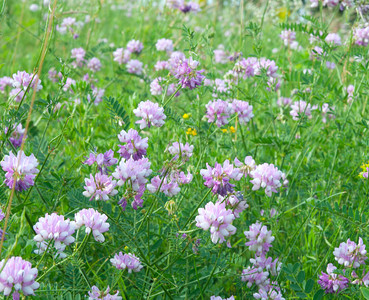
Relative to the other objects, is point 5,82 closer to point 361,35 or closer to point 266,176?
point 266,176

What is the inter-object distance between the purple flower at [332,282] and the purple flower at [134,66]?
1.94 metres

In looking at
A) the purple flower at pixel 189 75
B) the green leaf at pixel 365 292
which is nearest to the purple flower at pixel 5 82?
the purple flower at pixel 189 75

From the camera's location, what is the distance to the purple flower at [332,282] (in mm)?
1591

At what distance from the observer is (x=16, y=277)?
3.49 ft

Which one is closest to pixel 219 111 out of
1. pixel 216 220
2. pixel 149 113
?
pixel 149 113

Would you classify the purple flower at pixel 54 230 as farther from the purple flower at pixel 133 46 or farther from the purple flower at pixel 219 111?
the purple flower at pixel 133 46

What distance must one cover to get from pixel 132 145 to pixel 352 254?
0.87 metres

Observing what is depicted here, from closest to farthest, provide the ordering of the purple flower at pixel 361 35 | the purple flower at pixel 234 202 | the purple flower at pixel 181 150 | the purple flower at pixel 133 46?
the purple flower at pixel 234 202 < the purple flower at pixel 181 150 < the purple flower at pixel 361 35 < the purple flower at pixel 133 46

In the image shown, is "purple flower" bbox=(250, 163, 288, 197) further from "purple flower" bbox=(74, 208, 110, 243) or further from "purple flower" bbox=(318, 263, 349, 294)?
"purple flower" bbox=(74, 208, 110, 243)

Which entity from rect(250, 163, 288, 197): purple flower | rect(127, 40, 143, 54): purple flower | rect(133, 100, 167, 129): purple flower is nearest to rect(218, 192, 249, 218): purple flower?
rect(250, 163, 288, 197): purple flower

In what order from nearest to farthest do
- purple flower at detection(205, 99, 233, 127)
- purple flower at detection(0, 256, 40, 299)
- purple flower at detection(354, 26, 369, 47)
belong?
purple flower at detection(0, 256, 40, 299)
purple flower at detection(205, 99, 233, 127)
purple flower at detection(354, 26, 369, 47)

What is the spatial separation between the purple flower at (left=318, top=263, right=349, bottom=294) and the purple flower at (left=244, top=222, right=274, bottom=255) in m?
0.23

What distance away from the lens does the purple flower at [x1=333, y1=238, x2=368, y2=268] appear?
1.58 m

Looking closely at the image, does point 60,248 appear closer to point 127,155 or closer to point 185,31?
point 127,155
